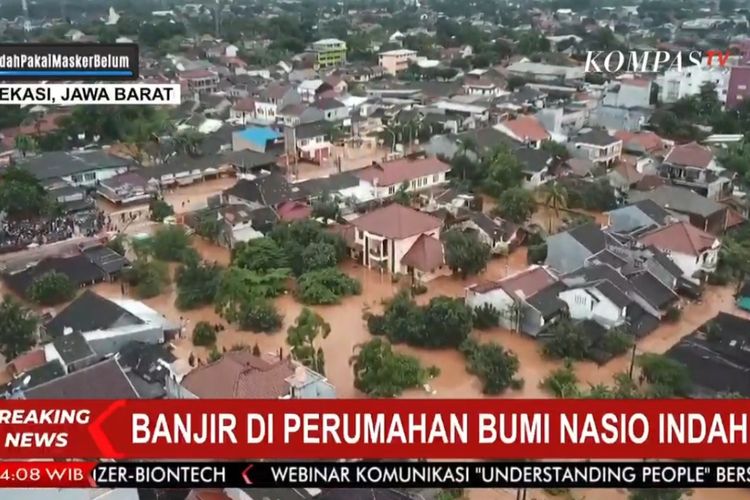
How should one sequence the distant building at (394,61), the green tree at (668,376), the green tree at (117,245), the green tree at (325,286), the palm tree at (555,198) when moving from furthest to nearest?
the distant building at (394,61) < the palm tree at (555,198) < the green tree at (117,245) < the green tree at (325,286) < the green tree at (668,376)

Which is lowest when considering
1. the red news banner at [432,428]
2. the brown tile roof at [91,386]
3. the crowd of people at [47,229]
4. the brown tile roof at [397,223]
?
the crowd of people at [47,229]

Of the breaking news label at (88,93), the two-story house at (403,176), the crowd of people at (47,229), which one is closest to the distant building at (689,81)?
the two-story house at (403,176)

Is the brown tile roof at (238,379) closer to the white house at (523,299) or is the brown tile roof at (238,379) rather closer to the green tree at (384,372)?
the green tree at (384,372)

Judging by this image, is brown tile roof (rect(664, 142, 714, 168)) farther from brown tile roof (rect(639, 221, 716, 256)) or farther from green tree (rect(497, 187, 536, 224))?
brown tile roof (rect(639, 221, 716, 256))

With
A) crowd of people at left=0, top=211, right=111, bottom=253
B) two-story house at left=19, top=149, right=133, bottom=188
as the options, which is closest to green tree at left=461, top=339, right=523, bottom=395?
crowd of people at left=0, top=211, right=111, bottom=253

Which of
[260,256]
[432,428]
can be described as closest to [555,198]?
[260,256]

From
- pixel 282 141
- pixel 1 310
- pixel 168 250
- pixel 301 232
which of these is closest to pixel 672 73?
pixel 282 141

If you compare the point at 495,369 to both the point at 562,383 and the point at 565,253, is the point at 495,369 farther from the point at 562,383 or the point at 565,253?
the point at 565,253
